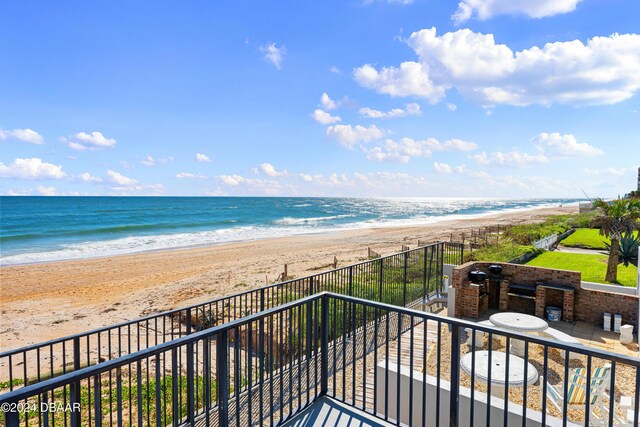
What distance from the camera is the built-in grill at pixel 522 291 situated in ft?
25.4

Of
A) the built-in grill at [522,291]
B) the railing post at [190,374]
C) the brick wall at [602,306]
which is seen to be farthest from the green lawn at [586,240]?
the railing post at [190,374]

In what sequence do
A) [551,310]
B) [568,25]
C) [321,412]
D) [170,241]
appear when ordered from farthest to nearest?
[170,241]
[568,25]
[551,310]
[321,412]

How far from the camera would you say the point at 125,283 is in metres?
15.9

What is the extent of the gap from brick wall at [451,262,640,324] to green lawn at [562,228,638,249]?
14155 millimetres

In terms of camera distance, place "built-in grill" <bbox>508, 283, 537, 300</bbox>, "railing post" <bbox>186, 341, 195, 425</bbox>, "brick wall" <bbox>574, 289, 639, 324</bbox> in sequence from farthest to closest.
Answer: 1. "built-in grill" <bbox>508, 283, 537, 300</bbox>
2. "brick wall" <bbox>574, 289, 639, 324</bbox>
3. "railing post" <bbox>186, 341, 195, 425</bbox>

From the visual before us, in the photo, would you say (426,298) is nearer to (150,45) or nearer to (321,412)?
(321,412)

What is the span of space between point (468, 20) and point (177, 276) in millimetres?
16156

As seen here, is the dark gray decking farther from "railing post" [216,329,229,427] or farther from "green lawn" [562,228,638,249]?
"green lawn" [562,228,638,249]

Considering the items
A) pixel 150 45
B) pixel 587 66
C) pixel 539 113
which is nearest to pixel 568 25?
pixel 587 66

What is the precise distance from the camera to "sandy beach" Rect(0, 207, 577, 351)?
11.2m

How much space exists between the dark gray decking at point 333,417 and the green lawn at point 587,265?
11.5 meters

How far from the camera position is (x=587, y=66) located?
10.5m

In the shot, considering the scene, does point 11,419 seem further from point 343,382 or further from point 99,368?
point 343,382

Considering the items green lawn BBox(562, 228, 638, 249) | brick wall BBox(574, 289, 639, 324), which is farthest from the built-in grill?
green lawn BBox(562, 228, 638, 249)
